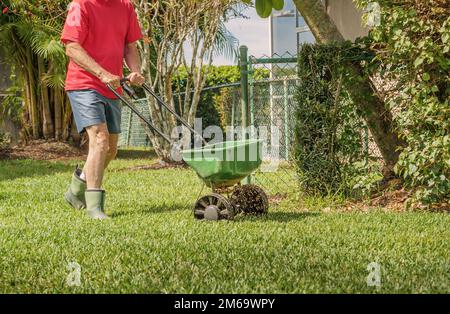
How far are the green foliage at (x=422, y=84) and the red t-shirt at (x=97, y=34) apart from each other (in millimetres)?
2134

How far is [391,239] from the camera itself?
4762mm

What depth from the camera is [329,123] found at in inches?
265

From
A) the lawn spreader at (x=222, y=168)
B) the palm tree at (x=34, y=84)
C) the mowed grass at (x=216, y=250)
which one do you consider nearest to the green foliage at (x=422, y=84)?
the mowed grass at (x=216, y=250)

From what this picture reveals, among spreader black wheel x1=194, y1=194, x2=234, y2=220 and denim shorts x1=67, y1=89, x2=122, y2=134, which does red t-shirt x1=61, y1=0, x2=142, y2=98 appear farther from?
→ spreader black wheel x1=194, y1=194, x2=234, y2=220

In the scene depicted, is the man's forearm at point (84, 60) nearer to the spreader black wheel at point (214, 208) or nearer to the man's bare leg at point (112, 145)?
the man's bare leg at point (112, 145)

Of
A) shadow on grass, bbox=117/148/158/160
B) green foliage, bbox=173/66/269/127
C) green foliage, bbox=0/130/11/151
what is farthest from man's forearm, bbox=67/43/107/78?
green foliage, bbox=0/130/11/151

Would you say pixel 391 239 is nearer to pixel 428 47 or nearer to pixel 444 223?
pixel 444 223

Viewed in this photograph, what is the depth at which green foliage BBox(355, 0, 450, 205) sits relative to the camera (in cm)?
595

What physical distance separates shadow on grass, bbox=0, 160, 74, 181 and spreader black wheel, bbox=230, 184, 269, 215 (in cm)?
499

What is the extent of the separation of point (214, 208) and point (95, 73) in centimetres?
141

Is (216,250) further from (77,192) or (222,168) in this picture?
(77,192)

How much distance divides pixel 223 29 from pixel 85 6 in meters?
7.99
